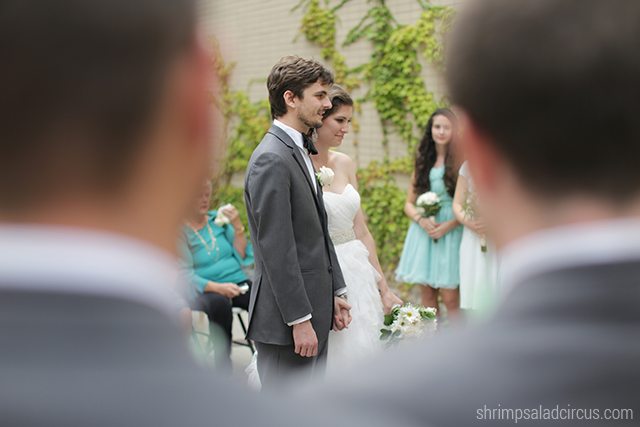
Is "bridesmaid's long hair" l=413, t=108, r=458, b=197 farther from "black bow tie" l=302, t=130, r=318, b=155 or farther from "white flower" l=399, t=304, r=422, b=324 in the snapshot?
"black bow tie" l=302, t=130, r=318, b=155

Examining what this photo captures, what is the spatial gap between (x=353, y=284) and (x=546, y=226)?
4025 millimetres

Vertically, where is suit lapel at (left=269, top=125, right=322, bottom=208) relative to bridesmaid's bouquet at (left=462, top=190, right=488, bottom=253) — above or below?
below

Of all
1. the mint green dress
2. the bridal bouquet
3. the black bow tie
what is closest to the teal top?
the mint green dress

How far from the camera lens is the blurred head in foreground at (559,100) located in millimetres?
978

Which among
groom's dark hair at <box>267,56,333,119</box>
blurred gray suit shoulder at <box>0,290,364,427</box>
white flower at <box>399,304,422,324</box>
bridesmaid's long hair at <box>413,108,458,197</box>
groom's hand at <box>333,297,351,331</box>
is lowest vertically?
blurred gray suit shoulder at <box>0,290,364,427</box>

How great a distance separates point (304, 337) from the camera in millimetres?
3828

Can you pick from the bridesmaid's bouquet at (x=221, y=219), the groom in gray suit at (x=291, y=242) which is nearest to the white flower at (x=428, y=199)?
the bridesmaid's bouquet at (x=221, y=219)

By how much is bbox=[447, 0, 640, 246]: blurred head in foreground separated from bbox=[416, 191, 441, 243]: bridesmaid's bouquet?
5.78m

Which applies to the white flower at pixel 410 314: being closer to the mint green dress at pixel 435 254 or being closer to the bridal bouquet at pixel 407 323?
the bridal bouquet at pixel 407 323

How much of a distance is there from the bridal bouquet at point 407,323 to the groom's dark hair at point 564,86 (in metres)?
3.72

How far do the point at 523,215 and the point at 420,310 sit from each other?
3.81 meters

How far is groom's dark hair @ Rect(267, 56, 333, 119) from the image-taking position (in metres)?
4.14

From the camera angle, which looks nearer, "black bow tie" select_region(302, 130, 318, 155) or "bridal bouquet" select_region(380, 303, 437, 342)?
"black bow tie" select_region(302, 130, 318, 155)

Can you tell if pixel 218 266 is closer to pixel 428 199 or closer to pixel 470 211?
pixel 428 199
